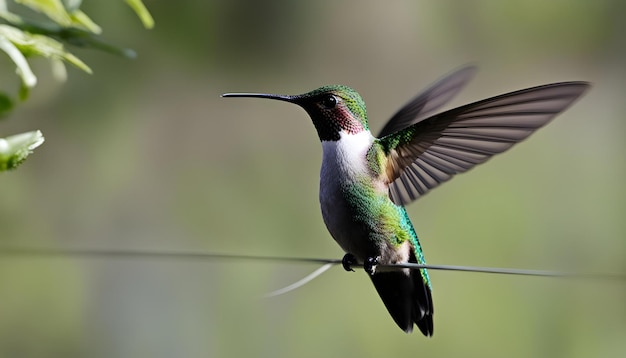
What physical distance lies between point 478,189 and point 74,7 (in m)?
2.38

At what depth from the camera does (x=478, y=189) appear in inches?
113

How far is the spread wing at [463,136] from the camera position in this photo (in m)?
0.86

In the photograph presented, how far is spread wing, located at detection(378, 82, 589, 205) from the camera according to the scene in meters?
0.86

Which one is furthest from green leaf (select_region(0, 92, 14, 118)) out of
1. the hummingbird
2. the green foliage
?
the hummingbird

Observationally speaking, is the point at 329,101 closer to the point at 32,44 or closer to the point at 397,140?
the point at 397,140

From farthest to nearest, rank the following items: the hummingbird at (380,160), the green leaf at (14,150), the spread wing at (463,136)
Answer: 1. the hummingbird at (380,160)
2. the spread wing at (463,136)
3. the green leaf at (14,150)

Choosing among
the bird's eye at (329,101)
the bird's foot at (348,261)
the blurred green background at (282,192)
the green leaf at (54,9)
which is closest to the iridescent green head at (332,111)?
the bird's eye at (329,101)

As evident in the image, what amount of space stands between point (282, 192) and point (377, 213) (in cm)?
184

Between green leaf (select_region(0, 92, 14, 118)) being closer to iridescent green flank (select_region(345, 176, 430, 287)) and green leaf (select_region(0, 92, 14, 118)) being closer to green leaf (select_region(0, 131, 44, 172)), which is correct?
green leaf (select_region(0, 131, 44, 172))

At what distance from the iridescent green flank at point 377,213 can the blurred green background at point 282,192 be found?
1475mm

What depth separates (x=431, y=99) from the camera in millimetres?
1279

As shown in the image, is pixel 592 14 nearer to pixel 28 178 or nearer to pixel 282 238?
pixel 282 238

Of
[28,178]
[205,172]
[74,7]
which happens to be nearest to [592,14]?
[205,172]

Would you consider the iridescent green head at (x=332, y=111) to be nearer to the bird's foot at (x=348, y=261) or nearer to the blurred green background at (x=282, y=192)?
the bird's foot at (x=348, y=261)
